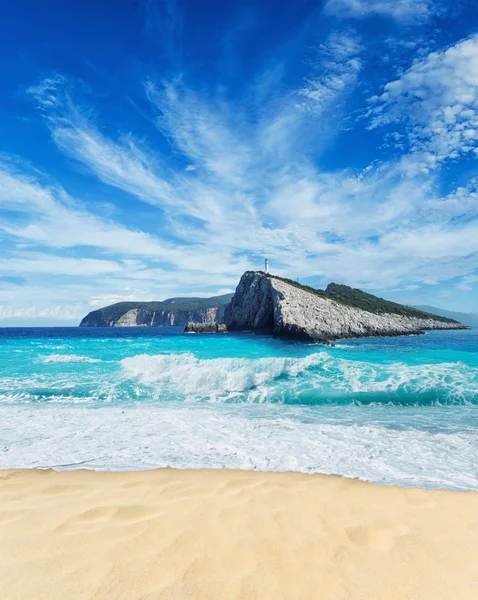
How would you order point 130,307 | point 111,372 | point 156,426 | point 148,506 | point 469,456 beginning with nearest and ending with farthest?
point 148,506 → point 469,456 → point 156,426 → point 111,372 → point 130,307

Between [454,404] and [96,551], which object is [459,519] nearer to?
[96,551]

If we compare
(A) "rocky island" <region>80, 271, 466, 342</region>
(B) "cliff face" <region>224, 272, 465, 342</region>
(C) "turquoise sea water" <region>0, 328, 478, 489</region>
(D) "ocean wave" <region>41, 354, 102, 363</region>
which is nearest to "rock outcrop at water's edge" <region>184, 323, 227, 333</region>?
(A) "rocky island" <region>80, 271, 466, 342</region>

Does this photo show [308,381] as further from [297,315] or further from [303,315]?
[303,315]

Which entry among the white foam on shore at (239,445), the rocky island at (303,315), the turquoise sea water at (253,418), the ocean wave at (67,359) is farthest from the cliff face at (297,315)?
the white foam on shore at (239,445)

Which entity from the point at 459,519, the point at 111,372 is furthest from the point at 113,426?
the point at 111,372

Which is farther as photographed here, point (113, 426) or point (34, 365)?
point (34, 365)

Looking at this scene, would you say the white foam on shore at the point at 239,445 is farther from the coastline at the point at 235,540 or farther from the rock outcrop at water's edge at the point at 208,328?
the rock outcrop at water's edge at the point at 208,328

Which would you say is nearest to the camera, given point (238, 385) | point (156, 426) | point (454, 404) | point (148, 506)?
point (148, 506)
